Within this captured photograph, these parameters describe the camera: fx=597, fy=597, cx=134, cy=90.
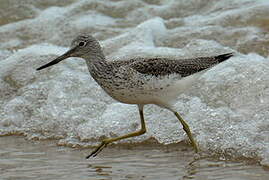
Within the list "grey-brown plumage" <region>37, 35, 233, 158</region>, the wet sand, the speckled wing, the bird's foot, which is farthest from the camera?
the bird's foot

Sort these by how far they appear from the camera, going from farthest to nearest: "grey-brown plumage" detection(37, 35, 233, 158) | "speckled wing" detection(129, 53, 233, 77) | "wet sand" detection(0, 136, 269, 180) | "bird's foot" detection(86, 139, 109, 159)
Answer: "bird's foot" detection(86, 139, 109, 159) → "speckled wing" detection(129, 53, 233, 77) → "grey-brown plumage" detection(37, 35, 233, 158) → "wet sand" detection(0, 136, 269, 180)

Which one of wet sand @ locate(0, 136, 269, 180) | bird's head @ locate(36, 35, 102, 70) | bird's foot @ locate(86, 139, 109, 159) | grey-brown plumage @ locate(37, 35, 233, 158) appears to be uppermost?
bird's head @ locate(36, 35, 102, 70)

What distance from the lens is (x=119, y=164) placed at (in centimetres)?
619

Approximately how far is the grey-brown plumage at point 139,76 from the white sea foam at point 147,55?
54cm

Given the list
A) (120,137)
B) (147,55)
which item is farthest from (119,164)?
(147,55)

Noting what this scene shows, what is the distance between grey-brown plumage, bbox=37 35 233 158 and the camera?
236 inches

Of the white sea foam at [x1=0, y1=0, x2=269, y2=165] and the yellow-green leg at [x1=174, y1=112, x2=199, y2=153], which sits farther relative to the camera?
the white sea foam at [x1=0, y1=0, x2=269, y2=165]

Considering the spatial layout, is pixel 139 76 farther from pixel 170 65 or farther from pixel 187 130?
pixel 187 130

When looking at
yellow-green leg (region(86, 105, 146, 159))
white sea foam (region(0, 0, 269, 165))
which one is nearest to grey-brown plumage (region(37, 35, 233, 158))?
yellow-green leg (region(86, 105, 146, 159))

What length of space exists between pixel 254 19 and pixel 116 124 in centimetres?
378

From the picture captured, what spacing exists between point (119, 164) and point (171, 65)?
120cm

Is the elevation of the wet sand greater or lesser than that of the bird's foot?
lesser

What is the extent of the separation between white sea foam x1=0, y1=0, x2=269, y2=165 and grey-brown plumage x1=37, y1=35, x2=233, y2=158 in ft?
1.77

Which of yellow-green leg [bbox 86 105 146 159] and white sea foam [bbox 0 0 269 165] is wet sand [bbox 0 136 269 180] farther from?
white sea foam [bbox 0 0 269 165]
